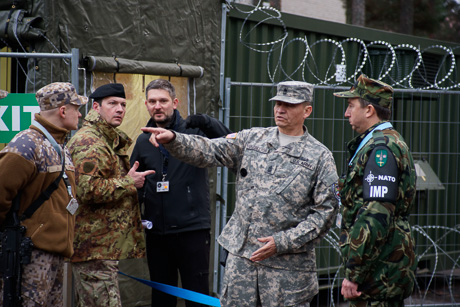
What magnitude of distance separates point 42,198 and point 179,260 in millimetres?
1360

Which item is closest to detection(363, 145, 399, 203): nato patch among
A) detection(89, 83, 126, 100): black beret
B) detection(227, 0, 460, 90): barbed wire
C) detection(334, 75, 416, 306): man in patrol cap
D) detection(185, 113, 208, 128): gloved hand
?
detection(334, 75, 416, 306): man in patrol cap

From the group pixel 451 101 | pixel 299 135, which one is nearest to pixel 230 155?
pixel 299 135

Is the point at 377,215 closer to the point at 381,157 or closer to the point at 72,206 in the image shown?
the point at 381,157

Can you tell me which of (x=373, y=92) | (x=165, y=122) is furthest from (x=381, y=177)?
(x=165, y=122)

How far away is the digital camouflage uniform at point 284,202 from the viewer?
389 cm

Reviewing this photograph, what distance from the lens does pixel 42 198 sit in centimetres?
383

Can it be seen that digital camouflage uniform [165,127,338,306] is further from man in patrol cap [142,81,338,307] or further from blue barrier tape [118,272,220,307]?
blue barrier tape [118,272,220,307]

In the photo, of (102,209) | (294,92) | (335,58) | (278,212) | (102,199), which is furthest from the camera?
(335,58)

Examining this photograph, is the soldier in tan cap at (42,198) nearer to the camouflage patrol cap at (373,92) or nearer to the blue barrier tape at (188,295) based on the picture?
the blue barrier tape at (188,295)

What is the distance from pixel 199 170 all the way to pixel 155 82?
74cm

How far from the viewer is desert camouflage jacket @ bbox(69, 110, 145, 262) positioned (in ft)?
14.4

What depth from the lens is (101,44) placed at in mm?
5516

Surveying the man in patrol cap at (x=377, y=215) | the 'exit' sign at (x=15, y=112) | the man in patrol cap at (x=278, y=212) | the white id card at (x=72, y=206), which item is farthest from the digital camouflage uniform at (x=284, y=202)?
the 'exit' sign at (x=15, y=112)

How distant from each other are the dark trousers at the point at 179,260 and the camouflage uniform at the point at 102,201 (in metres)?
0.24
